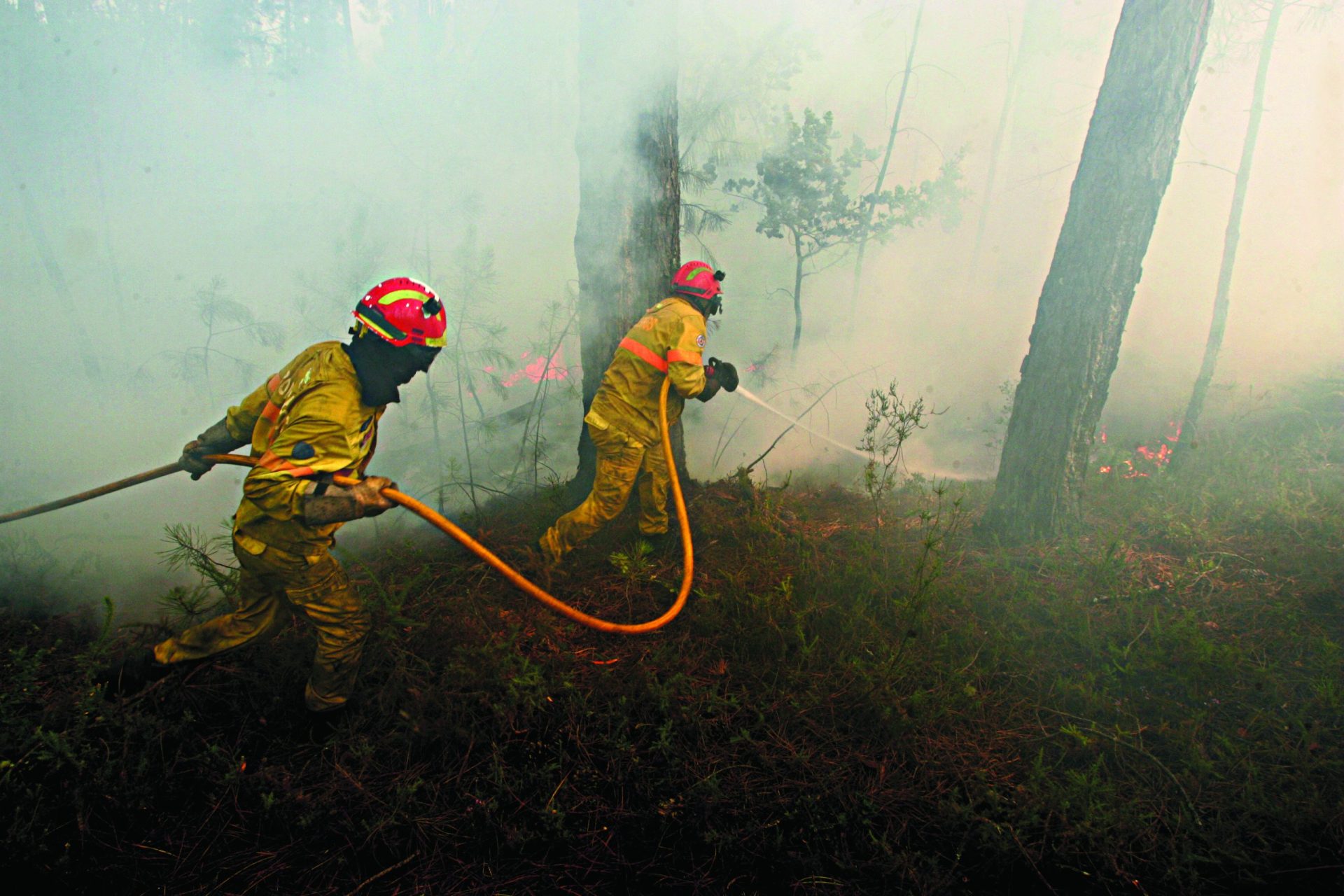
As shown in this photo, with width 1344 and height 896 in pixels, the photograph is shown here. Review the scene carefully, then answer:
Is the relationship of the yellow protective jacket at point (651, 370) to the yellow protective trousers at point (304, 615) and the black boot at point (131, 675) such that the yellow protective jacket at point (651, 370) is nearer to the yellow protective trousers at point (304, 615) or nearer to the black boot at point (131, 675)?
the yellow protective trousers at point (304, 615)

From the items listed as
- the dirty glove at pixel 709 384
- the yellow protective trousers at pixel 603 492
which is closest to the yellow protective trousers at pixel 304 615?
the yellow protective trousers at pixel 603 492

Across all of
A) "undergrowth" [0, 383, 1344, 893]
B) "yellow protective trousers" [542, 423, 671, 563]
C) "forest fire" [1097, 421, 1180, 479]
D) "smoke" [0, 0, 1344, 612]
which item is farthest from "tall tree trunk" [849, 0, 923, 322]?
"undergrowth" [0, 383, 1344, 893]

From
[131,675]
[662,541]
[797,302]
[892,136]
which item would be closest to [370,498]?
[131,675]

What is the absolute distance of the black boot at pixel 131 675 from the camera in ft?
8.00

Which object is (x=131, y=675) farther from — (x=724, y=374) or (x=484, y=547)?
(x=724, y=374)

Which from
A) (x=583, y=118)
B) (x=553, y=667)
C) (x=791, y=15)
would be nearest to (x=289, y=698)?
(x=553, y=667)

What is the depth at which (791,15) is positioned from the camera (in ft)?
21.7

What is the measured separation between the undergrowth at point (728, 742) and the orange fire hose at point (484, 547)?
0.19 meters

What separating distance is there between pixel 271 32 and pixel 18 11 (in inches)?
133

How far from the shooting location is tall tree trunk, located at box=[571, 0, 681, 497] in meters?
3.66

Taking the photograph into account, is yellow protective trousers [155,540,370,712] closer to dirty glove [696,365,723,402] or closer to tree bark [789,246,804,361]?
dirty glove [696,365,723,402]

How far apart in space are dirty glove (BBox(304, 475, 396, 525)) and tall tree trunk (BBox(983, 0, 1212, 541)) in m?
4.07

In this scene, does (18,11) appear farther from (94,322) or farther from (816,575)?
(816,575)

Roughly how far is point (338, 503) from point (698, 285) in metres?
2.32
